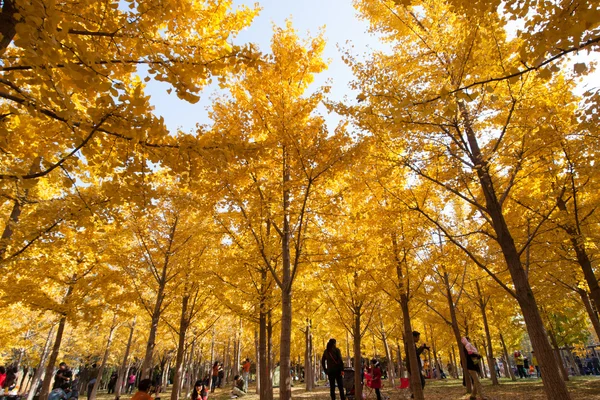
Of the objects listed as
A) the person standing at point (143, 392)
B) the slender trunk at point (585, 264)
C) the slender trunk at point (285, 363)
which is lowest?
the person standing at point (143, 392)

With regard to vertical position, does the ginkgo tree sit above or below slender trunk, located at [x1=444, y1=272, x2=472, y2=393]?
above

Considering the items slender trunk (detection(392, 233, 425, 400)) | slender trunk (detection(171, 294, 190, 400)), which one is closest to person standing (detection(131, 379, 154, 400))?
slender trunk (detection(171, 294, 190, 400))

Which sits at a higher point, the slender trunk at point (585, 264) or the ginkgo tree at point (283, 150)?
the ginkgo tree at point (283, 150)

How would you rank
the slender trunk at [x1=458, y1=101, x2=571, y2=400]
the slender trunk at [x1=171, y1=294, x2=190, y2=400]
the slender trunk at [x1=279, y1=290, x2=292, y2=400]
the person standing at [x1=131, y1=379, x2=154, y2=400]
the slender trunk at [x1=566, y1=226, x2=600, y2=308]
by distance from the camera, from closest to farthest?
the slender trunk at [x1=458, y1=101, x2=571, y2=400]
the slender trunk at [x1=279, y1=290, x2=292, y2=400]
the person standing at [x1=131, y1=379, x2=154, y2=400]
the slender trunk at [x1=566, y1=226, x2=600, y2=308]
the slender trunk at [x1=171, y1=294, x2=190, y2=400]

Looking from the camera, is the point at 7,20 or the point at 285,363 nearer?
the point at 7,20

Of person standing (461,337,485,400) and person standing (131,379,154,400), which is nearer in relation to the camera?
person standing (131,379,154,400)

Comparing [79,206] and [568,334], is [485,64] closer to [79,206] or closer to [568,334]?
[79,206]

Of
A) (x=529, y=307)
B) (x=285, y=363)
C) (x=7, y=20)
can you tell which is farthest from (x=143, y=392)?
(x=529, y=307)

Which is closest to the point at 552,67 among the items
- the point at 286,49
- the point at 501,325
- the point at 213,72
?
the point at 213,72

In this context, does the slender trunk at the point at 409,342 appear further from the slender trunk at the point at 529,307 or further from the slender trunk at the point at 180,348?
the slender trunk at the point at 180,348

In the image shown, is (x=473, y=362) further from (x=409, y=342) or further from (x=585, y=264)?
(x=585, y=264)

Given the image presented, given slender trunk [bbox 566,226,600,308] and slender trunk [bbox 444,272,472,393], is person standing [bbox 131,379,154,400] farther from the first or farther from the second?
slender trunk [bbox 566,226,600,308]

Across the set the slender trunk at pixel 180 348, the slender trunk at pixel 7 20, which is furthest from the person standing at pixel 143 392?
the slender trunk at pixel 7 20

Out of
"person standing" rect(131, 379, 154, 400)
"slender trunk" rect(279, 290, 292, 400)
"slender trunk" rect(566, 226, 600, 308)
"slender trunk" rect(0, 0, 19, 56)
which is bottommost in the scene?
"person standing" rect(131, 379, 154, 400)
